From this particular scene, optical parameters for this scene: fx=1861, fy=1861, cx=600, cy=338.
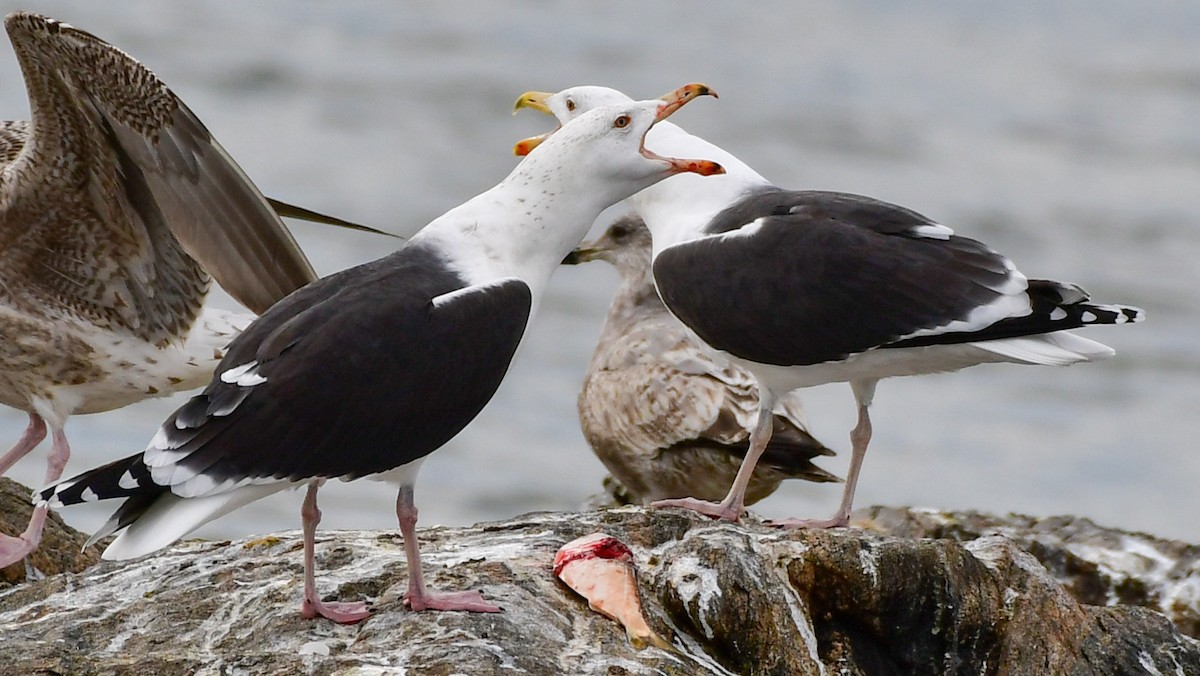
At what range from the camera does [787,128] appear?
66.8 ft

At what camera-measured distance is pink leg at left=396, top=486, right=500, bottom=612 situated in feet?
16.0

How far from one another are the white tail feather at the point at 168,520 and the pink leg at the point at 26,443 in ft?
8.06

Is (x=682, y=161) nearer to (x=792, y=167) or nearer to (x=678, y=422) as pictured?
(x=678, y=422)

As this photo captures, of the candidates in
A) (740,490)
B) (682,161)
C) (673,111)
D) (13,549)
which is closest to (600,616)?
(740,490)

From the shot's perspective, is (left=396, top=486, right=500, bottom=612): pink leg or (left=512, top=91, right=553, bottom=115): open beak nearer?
(left=396, top=486, right=500, bottom=612): pink leg

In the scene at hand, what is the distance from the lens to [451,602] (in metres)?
4.89

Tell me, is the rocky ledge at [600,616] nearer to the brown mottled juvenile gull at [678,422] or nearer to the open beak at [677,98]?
the open beak at [677,98]

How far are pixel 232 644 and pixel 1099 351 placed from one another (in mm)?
2776

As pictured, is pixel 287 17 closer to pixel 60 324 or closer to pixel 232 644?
pixel 60 324

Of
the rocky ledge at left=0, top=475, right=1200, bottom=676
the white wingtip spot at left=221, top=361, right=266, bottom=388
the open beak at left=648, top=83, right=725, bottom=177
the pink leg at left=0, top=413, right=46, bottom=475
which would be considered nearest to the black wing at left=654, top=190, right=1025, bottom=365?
the open beak at left=648, top=83, right=725, bottom=177

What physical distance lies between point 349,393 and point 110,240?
8.94 ft

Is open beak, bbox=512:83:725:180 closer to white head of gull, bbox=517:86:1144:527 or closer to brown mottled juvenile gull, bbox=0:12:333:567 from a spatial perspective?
white head of gull, bbox=517:86:1144:527

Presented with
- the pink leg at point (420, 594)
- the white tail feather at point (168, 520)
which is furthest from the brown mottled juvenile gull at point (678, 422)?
the white tail feather at point (168, 520)

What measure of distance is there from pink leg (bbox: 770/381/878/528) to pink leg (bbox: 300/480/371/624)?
1699 millimetres
